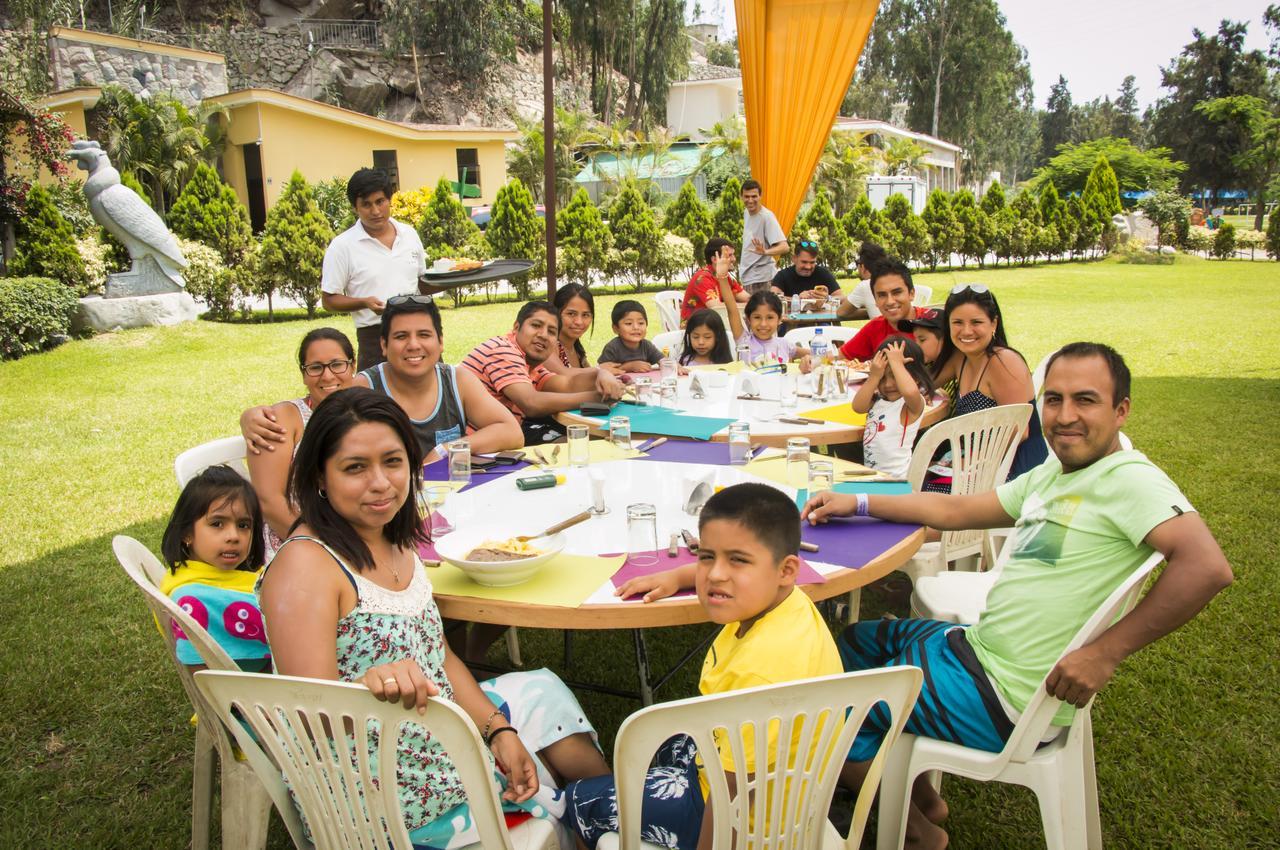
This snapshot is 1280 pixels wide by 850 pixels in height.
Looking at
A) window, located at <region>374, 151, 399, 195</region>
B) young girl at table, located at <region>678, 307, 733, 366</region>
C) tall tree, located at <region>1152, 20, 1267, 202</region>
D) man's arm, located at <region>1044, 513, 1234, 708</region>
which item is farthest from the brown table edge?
tall tree, located at <region>1152, 20, 1267, 202</region>

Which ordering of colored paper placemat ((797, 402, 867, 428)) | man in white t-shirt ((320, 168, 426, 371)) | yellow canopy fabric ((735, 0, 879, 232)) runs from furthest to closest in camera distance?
yellow canopy fabric ((735, 0, 879, 232)), man in white t-shirt ((320, 168, 426, 371)), colored paper placemat ((797, 402, 867, 428))

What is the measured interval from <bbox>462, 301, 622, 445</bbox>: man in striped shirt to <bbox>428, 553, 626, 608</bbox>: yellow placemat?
206 centimetres

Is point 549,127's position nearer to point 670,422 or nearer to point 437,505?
point 670,422

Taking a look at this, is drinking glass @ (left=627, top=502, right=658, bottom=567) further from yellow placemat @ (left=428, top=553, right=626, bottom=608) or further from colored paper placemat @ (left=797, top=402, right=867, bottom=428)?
colored paper placemat @ (left=797, top=402, right=867, bottom=428)

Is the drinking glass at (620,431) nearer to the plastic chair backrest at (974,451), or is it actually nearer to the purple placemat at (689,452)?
the purple placemat at (689,452)

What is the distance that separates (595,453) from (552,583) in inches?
51.4

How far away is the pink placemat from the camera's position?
2.17 meters

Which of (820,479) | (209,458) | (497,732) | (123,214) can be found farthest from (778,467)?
(123,214)

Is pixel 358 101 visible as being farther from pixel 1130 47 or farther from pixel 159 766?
pixel 1130 47

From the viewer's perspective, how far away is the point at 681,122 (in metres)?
46.1

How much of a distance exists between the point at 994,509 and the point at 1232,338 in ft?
40.0

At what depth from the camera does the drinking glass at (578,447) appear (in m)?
3.36

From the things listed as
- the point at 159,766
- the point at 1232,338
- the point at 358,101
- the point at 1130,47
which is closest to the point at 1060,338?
the point at 1232,338

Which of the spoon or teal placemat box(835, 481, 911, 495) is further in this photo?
teal placemat box(835, 481, 911, 495)
